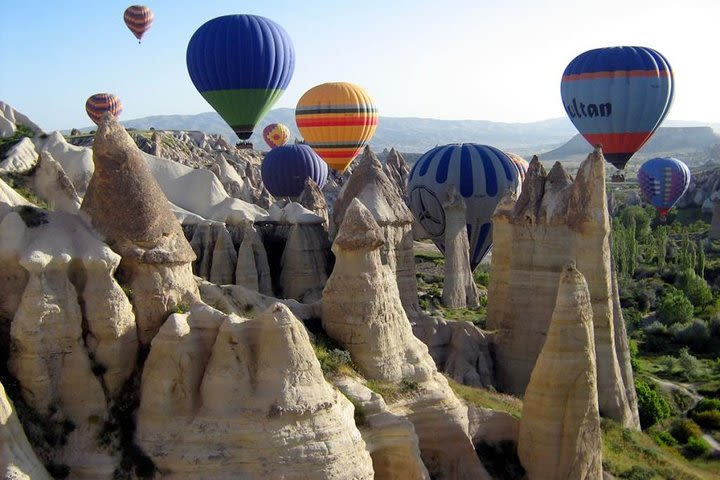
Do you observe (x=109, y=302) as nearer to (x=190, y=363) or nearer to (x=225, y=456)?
(x=190, y=363)

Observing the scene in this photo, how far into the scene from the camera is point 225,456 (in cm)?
1071

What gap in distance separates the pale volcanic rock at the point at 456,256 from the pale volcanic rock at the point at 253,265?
14.2 m

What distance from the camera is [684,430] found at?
23750 millimetres

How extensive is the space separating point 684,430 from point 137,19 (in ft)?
218

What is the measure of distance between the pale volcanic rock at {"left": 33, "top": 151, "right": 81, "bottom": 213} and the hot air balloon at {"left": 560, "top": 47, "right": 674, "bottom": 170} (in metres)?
29.5

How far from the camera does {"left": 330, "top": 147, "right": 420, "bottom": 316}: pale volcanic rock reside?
22.0 m

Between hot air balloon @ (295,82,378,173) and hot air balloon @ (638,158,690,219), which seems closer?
hot air balloon @ (295,82,378,173)

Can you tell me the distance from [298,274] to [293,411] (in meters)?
12.6

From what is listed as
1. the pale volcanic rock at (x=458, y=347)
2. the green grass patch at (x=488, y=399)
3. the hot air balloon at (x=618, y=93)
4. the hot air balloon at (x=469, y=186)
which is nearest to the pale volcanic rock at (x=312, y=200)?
the hot air balloon at (x=469, y=186)

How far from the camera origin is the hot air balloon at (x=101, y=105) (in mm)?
86500

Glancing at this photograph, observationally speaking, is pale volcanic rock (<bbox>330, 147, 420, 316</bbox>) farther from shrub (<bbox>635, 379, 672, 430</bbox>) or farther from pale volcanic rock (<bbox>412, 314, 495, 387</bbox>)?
shrub (<bbox>635, 379, 672, 430</bbox>)

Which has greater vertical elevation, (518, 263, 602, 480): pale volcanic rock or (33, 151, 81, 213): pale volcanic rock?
(33, 151, 81, 213): pale volcanic rock

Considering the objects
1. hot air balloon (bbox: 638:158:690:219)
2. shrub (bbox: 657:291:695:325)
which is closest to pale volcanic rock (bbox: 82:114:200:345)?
shrub (bbox: 657:291:695:325)

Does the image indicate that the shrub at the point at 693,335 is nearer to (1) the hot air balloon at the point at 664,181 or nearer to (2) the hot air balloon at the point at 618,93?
(2) the hot air balloon at the point at 618,93
